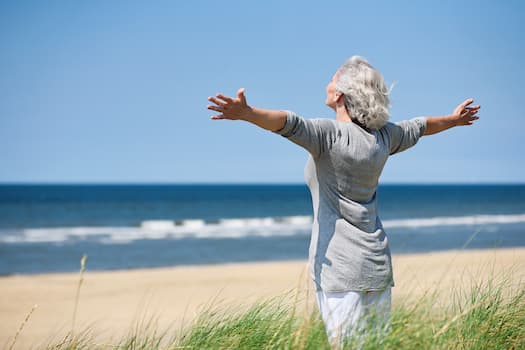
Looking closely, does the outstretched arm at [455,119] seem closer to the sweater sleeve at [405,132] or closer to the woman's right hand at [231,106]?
the sweater sleeve at [405,132]

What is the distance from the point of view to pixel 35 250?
18922 mm

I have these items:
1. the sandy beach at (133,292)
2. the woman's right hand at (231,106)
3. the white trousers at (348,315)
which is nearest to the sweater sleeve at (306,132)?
the woman's right hand at (231,106)

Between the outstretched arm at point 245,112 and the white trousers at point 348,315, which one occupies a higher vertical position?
the outstretched arm at point 245,112

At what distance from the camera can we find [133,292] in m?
11.3

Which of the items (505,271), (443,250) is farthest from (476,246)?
(505,271)

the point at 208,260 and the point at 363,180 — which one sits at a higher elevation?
the point at 363,180

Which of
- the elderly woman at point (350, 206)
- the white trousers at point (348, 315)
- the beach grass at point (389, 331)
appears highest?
the elderly woman at point (350, 206)

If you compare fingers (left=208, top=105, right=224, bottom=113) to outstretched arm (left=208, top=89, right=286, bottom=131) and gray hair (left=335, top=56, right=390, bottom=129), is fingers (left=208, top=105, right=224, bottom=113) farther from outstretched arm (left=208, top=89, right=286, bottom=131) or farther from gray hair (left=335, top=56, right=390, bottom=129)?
gray hair (left=335, top=56, right=390, bottom=129)

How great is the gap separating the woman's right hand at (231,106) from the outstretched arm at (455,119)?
1.11 m

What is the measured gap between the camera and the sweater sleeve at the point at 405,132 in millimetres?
2695

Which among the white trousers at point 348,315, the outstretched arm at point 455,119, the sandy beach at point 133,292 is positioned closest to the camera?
the white trousers at point 348,315

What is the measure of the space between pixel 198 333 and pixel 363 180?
3.69ft

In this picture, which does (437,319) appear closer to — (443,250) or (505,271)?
(505,271)

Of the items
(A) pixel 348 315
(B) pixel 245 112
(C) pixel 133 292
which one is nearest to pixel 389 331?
(A) pixel 348 315
